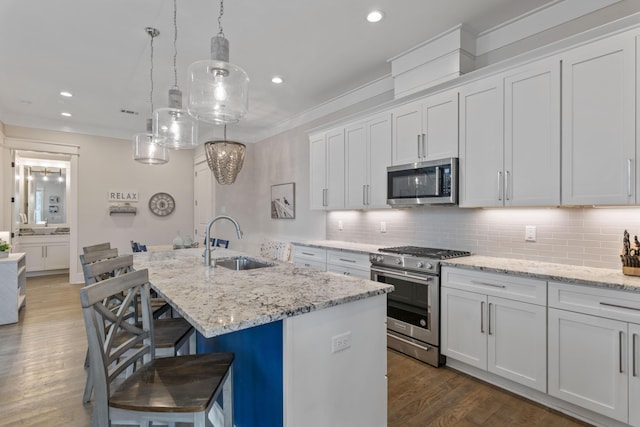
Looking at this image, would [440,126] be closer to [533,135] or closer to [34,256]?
[533,135]

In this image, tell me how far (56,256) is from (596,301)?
899 centimetres

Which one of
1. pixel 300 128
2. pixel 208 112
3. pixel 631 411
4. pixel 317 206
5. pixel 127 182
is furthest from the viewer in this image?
pixel 127 182

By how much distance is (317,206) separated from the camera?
4.57 metres

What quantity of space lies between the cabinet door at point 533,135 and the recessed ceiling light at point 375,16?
3.73 feet

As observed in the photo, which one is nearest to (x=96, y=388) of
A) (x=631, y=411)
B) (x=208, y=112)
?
(x=208, y=112)

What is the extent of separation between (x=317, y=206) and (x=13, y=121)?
17.8 feet

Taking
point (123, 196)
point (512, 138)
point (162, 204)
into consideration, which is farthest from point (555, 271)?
point (123, 196)

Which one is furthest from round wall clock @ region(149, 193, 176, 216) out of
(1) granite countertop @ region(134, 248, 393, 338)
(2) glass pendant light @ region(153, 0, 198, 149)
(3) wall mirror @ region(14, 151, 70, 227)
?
(1) granite countertop @ region(134, 248, 393, 338)

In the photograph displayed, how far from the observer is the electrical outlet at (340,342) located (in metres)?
1.52

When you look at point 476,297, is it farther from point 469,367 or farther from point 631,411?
point 631,411

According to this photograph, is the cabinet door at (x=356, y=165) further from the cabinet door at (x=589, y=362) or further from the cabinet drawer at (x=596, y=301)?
the cabinet door at (x=589, y=362)

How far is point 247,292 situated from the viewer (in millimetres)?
1668

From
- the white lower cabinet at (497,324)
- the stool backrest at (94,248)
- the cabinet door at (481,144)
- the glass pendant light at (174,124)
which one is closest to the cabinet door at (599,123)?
the cabinet door at (481,144)

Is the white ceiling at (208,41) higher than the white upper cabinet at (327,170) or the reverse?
higher
